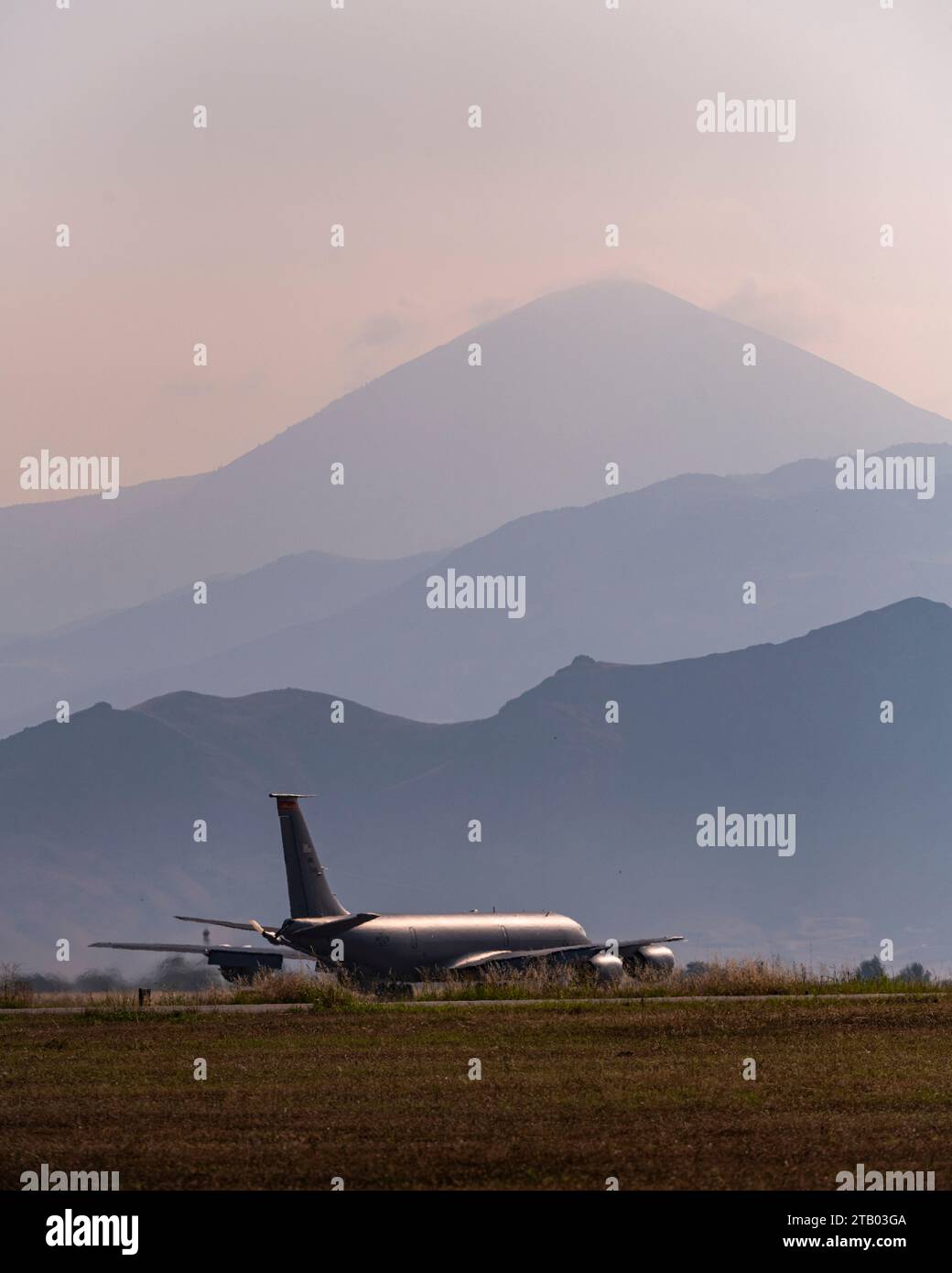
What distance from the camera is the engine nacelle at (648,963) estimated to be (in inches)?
2399

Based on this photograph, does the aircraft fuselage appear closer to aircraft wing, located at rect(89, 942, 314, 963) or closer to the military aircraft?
the military aircraft

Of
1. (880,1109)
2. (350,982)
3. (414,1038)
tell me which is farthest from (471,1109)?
(350,982)

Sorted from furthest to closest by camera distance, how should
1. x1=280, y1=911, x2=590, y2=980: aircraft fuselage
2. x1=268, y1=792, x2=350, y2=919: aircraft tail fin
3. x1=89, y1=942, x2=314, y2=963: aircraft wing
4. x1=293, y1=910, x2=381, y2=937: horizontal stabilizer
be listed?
x1=89, y1=942, x2=314, y2=963: aircraft wing, x1=268, y1=792, x2=350, y2=919: aircraft tail fin, x1=280, y1=911, x2=590, y2=980: aircraft fuselage, x1=293, y1=910, x2=381, y2=937: horizontal stabilizer

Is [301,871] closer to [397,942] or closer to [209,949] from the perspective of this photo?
[397,942]

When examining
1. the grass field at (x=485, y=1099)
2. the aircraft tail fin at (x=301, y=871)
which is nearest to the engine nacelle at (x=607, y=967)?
the aircraft tail fin at (x=301, y=871)

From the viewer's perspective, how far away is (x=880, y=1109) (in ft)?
77.2

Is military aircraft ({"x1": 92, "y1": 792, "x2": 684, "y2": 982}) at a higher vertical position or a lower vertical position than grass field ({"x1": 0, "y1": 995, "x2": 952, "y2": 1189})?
higher

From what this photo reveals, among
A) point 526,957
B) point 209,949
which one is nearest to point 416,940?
point 526,957

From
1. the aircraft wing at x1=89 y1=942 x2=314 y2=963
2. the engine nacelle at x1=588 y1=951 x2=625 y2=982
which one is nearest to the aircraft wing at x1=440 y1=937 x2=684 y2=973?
the engine nacelle at x1=588 y1=951 x2=625 y2=982

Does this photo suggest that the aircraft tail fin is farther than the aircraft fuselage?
Yes

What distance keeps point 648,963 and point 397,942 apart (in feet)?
33.1

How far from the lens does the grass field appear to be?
1891cm

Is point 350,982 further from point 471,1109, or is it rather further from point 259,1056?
point 471,1109

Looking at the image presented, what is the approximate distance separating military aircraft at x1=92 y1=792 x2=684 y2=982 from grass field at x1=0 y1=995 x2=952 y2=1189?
14.9m
